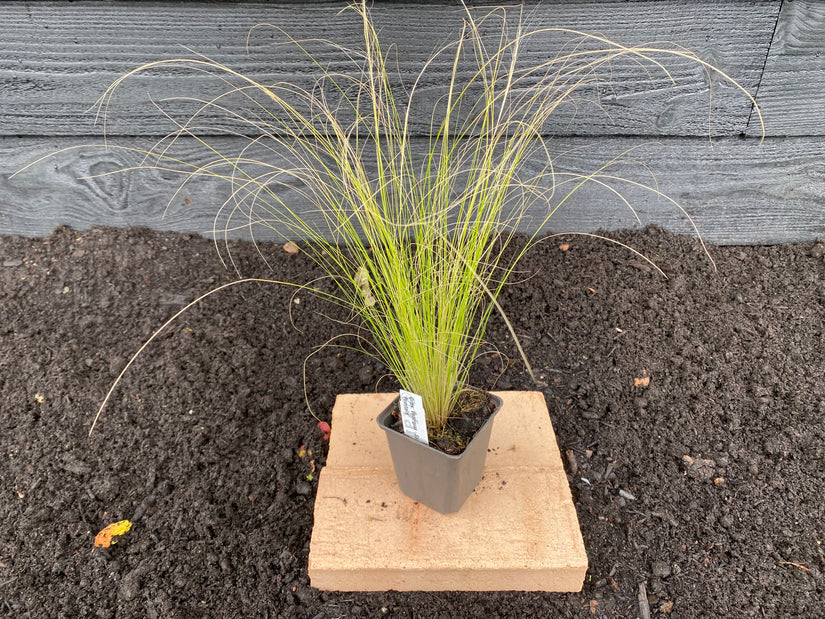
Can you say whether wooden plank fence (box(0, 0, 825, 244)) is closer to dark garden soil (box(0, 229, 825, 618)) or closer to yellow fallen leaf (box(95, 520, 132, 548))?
dark garden soil (box(0, 229, 825, 618))

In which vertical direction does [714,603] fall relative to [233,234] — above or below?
below

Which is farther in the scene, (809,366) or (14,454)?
(809,366)

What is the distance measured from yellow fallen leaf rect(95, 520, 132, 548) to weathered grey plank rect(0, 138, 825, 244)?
114 centimetres

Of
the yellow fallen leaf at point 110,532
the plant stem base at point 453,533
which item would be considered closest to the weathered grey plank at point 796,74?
the plant stem base at point 453,533

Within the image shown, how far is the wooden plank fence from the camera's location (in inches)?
65.7

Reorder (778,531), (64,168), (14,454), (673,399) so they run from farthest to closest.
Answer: (64,168), (673,399), (14,454), (778,531)

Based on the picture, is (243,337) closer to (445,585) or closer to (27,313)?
(27,313)

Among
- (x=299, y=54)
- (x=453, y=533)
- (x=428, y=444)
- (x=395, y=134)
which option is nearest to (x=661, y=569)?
(x=453, y=533)

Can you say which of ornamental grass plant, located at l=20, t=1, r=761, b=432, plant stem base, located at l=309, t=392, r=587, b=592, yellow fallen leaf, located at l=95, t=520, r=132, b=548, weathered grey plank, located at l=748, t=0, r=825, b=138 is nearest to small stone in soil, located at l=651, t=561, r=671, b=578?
plant stem base, located at l=309, t=392, r=587, b=592

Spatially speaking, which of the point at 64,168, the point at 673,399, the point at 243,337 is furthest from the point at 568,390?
the point at 64,168

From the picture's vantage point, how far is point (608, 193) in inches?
76.9

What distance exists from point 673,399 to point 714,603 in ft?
1.76

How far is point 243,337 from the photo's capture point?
1657mm

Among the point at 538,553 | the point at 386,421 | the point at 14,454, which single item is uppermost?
the point at 386,421
